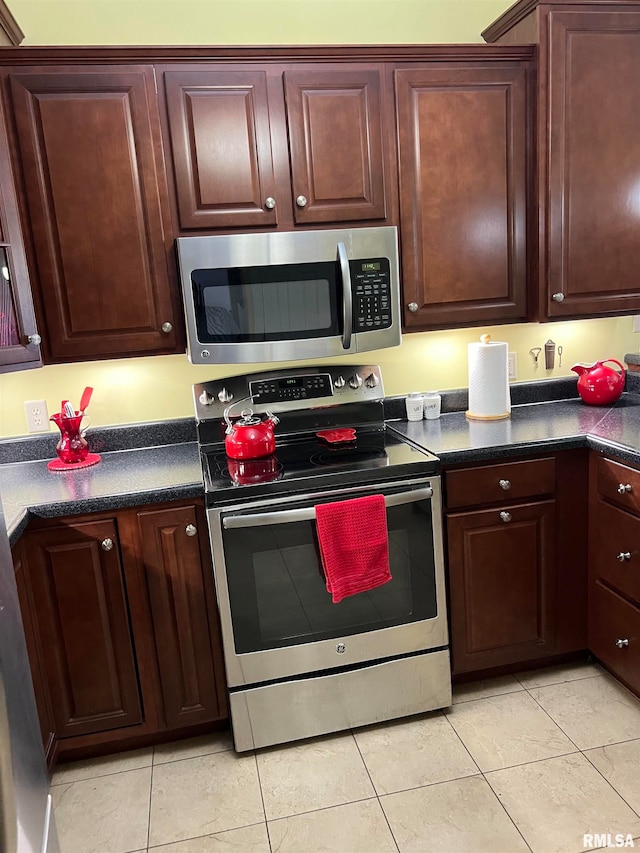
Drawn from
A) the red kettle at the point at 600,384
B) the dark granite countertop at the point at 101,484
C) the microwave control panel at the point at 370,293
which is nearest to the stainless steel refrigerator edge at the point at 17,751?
the dark granite countertop at the point at 101,484

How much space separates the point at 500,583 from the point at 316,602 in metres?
0.66

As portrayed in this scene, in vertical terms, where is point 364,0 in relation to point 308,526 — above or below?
above

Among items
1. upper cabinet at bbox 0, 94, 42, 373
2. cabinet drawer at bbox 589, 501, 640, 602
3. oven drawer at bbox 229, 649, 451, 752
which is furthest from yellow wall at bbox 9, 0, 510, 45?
oven drawer at bbox 229, 649, 451, 752

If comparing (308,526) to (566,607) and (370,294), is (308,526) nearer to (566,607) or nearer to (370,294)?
(370,294)

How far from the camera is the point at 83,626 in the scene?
6.87 feet

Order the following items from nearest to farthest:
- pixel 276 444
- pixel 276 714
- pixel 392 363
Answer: pixel 276 714, pixel 276 444, pixel 392 363

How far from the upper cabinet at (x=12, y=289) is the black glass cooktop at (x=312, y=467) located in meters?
0.67

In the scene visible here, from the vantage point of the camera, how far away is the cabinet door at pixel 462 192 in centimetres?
230

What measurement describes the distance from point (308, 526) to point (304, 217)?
1.03 meters

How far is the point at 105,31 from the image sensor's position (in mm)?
2357

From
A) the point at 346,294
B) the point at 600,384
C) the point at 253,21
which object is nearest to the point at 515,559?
the point at 600,384

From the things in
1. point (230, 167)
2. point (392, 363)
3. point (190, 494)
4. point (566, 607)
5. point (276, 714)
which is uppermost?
point (230, 167)

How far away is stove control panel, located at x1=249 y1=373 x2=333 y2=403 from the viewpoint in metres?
2.51

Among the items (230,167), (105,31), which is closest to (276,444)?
(230,167)
